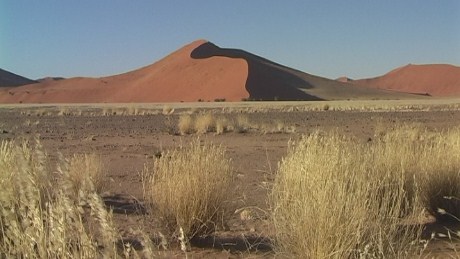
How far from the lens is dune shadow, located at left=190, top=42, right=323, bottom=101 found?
122 meters

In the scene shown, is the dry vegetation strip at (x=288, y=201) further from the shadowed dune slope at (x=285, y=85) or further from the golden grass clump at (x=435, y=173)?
the shadowed dune slope at (x=285, y=85)

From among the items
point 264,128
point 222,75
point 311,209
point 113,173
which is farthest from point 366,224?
point 222,75

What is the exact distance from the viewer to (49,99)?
438ft

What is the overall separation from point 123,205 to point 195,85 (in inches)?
4704

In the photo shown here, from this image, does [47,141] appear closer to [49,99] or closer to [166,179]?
[166,179]

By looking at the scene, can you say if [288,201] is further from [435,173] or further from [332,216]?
[435,173]

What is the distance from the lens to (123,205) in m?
10.1

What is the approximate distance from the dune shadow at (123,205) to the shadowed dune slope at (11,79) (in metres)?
167

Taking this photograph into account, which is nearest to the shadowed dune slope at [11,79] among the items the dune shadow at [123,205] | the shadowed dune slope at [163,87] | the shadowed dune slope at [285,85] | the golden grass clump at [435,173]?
the shadowed dune slope at [163,87]

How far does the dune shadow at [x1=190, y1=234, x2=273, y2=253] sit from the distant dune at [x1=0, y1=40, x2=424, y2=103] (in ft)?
352

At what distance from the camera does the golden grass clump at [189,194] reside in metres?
7.05

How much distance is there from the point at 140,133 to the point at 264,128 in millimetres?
6361

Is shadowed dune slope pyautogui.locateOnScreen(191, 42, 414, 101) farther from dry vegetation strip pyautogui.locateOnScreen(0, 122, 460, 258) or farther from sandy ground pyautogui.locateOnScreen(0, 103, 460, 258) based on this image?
dry vegetation strip pyautogui.locateOnScreen(0, 122, 460, 258)

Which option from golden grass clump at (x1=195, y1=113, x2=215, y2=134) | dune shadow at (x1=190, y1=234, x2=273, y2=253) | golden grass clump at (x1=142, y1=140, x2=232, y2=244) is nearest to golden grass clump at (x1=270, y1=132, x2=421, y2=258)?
dune shadow at (x1=190, y1=234, x2=273, y2=253)
